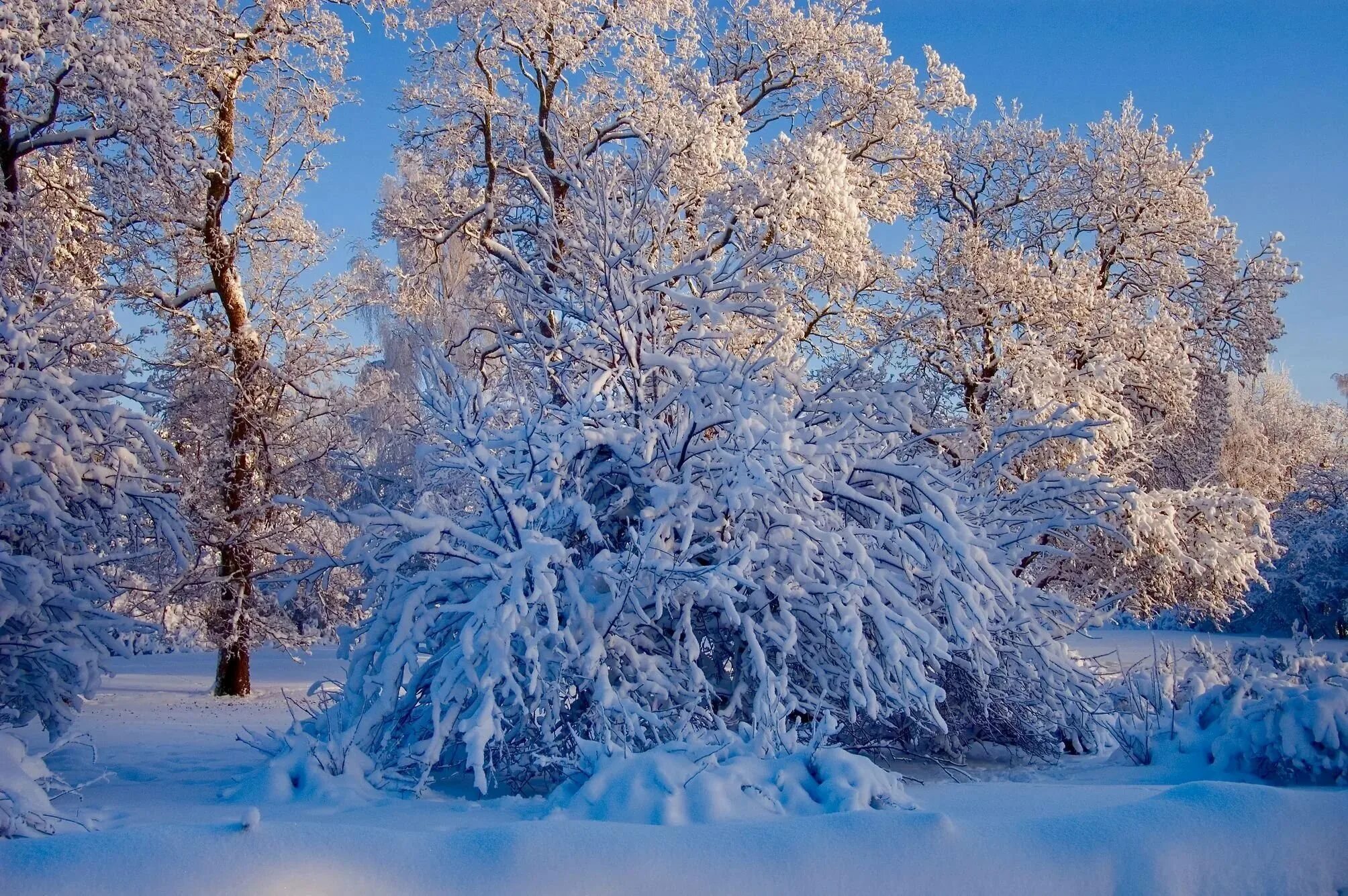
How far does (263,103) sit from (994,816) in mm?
12539

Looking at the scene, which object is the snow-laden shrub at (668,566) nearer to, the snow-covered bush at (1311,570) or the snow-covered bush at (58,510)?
the snow-covered bush at (58,510)

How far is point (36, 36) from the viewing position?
8.51 m

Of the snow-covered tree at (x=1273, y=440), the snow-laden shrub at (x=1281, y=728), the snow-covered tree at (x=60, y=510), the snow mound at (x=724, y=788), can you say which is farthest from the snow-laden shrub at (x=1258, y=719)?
the snow-covered tree at (x=1273, y=440)

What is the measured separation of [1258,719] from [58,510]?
6517mm

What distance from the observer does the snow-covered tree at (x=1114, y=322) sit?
13.6 meters

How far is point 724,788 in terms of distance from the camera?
3.90 meters

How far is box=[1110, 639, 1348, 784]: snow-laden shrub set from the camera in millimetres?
5090

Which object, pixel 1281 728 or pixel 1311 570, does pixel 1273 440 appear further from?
pixel 1281 728

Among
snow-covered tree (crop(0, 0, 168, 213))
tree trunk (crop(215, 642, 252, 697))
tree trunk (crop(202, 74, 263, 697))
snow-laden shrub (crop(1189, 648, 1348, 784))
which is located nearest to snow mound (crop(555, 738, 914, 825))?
snow-laden shrub (crop(1189, 648, 1348, 784))

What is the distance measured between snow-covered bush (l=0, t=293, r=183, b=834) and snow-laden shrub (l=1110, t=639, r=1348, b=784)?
6.28m

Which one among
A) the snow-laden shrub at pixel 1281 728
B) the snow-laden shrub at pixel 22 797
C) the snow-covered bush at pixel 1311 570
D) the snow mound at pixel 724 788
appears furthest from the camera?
the snow-covered bush at pixel 1311 570

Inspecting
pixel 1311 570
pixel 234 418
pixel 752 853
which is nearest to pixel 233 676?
pixel 234 418

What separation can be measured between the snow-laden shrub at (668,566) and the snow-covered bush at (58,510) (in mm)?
1526

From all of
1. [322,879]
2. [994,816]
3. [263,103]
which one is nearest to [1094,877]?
[994,816]
